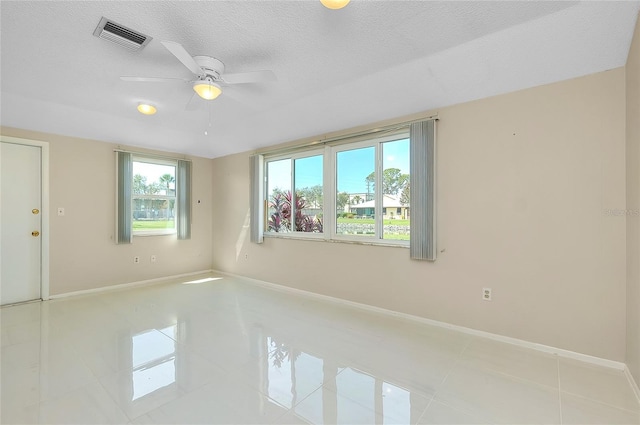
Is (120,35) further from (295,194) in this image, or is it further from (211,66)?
(295,194)

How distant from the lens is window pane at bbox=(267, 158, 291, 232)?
4754mm

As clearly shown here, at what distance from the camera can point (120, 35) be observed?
2.09 metres

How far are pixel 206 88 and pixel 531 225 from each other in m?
3.15

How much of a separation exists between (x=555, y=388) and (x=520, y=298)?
81 cm

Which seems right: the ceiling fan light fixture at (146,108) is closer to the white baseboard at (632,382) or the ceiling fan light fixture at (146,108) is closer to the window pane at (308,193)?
the window pane at (308,193)

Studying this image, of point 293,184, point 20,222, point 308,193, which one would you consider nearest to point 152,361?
point 308,193

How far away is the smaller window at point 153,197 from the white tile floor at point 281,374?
1.98m

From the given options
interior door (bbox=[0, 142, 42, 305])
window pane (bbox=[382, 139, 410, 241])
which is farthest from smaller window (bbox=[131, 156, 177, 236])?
window pane (bbox=[382, 139, 410, 241])

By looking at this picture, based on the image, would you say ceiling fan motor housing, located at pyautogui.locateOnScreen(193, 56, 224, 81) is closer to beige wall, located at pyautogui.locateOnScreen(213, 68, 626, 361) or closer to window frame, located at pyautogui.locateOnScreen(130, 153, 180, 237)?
beige wall, located at pyautogui.locateOnScreen(213, 68, 626, 361)

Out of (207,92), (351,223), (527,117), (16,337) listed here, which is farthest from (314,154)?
(16,337)

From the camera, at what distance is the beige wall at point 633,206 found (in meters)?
1.91

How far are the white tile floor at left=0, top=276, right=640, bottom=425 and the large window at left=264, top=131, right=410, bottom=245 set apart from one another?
3.77ft

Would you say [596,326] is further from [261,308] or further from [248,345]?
[261,308]

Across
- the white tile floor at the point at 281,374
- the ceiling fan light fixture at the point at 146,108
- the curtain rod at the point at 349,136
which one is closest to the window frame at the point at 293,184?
the curtain rod at the point at 349,136
